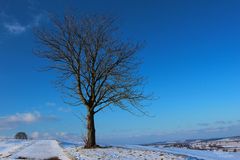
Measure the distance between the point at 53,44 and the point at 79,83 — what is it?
4.53m

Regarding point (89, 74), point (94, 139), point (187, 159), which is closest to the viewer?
point (187, 159)

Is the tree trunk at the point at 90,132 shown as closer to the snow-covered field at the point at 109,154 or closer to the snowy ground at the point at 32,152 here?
the snow-covered field at the point at 109,154

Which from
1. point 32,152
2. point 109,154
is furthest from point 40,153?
point 109,154

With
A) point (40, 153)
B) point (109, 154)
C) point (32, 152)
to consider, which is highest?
point (32, 152)

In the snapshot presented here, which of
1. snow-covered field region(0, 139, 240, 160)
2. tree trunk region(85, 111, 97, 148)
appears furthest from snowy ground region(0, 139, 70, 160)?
tree trunk region(85, 111, 97, 148)

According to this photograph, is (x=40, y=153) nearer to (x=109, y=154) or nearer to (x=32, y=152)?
(x=32, y=152)

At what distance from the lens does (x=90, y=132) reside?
24328 mm

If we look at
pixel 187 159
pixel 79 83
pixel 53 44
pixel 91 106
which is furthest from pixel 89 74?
pixel 187 159

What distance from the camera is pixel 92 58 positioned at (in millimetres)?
25922

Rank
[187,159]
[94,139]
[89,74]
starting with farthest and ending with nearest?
[89,74]
[94,139]
[187,159]

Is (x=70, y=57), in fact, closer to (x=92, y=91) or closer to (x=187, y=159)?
(x=92, y=91)

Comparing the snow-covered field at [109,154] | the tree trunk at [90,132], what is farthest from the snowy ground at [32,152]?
the tree trunk at [90,132]

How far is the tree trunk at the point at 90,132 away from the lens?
77.6 feet

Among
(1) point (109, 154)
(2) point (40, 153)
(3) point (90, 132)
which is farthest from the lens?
(3) point (90, 132)
